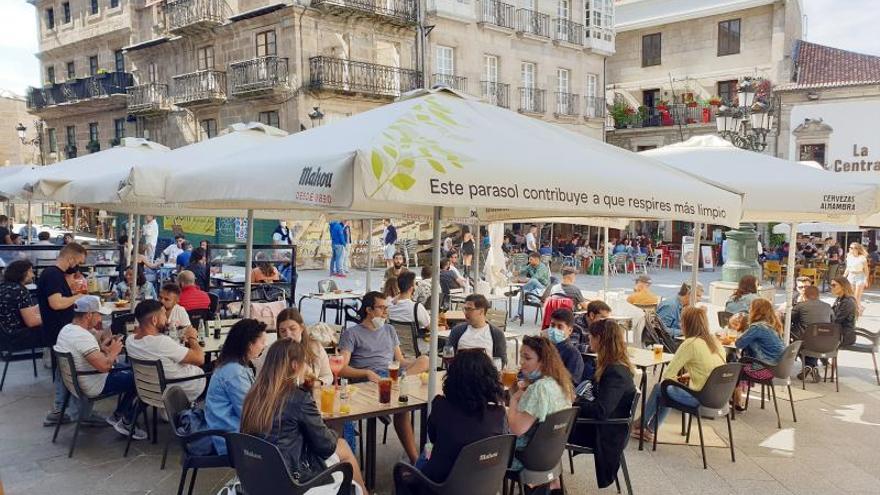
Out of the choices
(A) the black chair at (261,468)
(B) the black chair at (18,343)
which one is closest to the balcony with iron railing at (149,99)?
(B) the black chair at (18,343)

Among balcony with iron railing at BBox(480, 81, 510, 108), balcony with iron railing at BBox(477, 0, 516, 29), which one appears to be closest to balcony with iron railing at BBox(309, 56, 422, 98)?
balcony with iron railing at BBox(480, 81, 510, 108)

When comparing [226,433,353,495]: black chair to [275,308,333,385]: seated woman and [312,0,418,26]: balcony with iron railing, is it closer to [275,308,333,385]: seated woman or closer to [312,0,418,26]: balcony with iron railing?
[275,308,333,385]: seated woman

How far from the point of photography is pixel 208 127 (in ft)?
87.5

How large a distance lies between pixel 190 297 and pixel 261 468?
473 cm

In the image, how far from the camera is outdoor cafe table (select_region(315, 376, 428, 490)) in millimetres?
4230

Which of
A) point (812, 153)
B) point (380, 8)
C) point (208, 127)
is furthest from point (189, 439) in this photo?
point (812, 153)

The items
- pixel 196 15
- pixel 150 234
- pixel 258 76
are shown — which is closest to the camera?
pixel 150 234

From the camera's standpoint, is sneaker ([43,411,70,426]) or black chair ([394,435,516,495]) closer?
black chair ([394,435,516,495])

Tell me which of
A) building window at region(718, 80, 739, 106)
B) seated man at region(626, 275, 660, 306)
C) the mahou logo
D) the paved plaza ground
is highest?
building window at region(718, 80, 739, 106)

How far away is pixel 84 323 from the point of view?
18.2 ft

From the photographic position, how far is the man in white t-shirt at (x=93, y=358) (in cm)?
538

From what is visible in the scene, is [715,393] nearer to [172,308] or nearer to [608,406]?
[608,406]

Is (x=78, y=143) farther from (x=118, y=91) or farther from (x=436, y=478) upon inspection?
(x=436, y=478)

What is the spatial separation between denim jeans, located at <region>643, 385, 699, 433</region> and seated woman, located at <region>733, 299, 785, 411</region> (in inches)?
49.3
